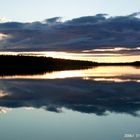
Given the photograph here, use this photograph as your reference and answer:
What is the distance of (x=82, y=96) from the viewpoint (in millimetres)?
21172

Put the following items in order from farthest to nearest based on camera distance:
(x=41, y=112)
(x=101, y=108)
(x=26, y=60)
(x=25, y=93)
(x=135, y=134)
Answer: (x=26, y=60) < (x=25, y=93) < (x=101, y=108) < (x=41, y=112) < (x=135, y=134)

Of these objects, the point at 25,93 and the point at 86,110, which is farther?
the point at 25,93

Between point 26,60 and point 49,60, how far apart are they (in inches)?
319

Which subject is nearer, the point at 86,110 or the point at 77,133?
the point at 77,133

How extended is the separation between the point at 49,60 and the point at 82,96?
106567 mm

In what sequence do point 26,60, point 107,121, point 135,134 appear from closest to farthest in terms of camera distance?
point 135,134
point 107,121
point 26,60

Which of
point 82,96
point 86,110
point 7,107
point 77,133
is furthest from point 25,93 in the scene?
point 77,133

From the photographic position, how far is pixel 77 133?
38.9ft

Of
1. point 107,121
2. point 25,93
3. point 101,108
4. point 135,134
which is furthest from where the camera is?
point 25,93

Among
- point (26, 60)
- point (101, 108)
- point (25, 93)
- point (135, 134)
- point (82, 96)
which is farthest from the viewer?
point (26, 60)

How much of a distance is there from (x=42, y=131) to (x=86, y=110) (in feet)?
14.1

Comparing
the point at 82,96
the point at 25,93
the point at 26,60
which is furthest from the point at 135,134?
the point at 26,60

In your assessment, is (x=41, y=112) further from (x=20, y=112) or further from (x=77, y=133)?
(x=77, y=133)

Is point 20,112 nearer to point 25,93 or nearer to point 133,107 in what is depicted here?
point 133,107
